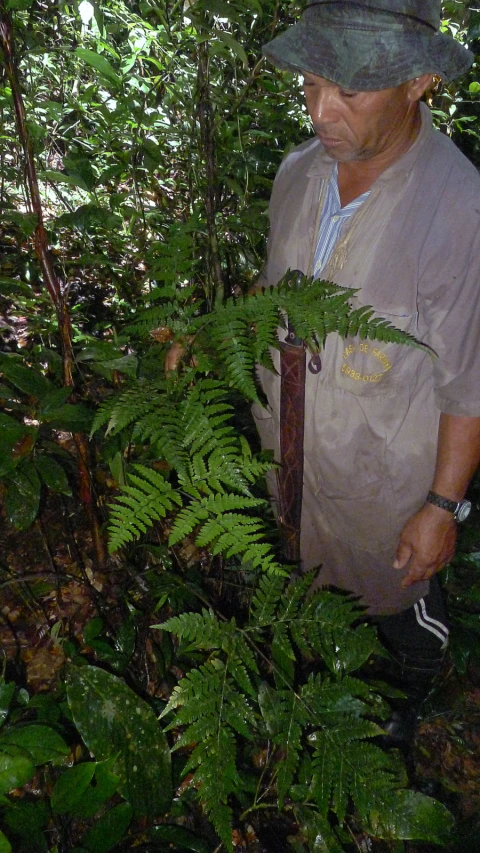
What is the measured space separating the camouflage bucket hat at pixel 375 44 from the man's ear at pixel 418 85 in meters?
0.03

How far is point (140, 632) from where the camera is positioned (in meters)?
2.16

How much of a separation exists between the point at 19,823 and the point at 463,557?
7.00 feet

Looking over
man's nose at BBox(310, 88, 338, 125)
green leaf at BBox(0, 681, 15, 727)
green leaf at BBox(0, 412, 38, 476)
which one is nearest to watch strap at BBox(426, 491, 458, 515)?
man's nose at BBox(310, 88, 338, 125)

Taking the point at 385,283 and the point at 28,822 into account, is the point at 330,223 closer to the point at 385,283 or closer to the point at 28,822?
the point at 385,283

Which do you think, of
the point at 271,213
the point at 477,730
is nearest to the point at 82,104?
the point at 271,213

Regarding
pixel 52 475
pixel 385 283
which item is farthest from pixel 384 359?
pixel 52 475

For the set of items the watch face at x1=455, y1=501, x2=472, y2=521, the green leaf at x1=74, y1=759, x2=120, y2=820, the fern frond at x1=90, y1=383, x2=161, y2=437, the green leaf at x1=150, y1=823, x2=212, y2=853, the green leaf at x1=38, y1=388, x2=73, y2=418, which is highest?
the fern frond at x1=90, y1=383, x2=161, y2=437

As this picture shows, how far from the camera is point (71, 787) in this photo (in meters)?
1.50

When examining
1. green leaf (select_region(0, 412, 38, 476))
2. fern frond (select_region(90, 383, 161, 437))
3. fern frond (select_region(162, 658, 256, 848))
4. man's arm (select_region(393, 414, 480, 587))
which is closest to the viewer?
fern frond (select_region(162, 658, 256, 848))

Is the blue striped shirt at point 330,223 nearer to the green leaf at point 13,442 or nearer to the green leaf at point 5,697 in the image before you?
the green leaf at point 13,442

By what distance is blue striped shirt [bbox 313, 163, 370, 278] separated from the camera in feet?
6.05

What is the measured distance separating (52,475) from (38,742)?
2.30 ft

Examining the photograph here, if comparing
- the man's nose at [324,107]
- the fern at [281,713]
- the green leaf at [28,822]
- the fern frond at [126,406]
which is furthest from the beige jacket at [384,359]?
the green leaf at [28,822]

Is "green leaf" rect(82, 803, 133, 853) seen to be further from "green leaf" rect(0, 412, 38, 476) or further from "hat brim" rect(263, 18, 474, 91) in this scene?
"hat brim" rect(263, 18, 474, 91)
